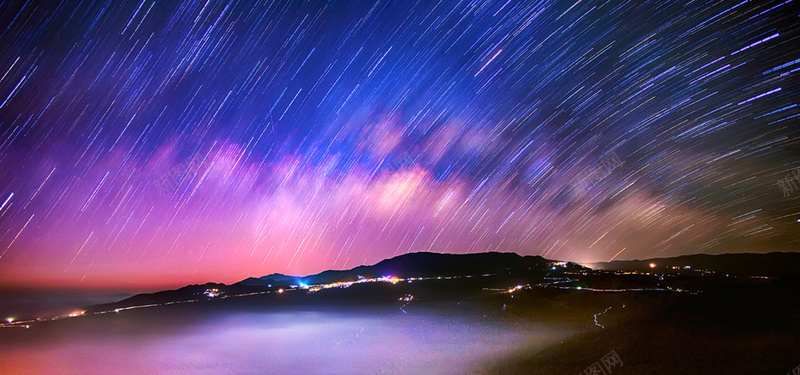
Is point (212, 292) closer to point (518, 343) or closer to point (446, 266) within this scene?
point (446, 266)

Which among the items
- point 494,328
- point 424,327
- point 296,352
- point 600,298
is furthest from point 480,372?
point 600,298

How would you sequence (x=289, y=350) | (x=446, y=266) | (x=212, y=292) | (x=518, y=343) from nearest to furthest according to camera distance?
1. (x=518, y=343)
2. (x=289, y=350)
3. (x=212, y=292)
4. (x=446, y=266)

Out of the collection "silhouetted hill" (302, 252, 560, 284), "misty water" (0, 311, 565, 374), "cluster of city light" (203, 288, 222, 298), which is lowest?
"misty water" (0, 311, 565, 374)

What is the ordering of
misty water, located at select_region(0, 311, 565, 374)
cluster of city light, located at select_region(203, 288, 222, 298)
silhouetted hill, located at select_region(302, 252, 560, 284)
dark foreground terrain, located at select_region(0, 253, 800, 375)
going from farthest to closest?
silhouetted hill, located at select_region(302, 252, 560, 284) < cluster of city light, located at select_region(203, 288, 222, 298) < misty water, located at select_region(0, 311, 565, 374) < dark foreground terrain, located at select_region(0, 253, 800, 375)

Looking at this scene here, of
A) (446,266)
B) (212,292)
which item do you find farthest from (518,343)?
(212,292)

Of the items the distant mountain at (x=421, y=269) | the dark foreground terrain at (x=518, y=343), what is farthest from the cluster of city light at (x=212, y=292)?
the dark foreground terrain at (x=518, y=343)

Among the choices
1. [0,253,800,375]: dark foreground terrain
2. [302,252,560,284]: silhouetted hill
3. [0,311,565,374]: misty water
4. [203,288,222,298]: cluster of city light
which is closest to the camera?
[0,253,800,375]: dark foreground terrain

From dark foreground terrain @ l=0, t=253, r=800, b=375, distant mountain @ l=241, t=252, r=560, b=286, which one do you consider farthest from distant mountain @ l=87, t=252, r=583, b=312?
dark foreground terrain @ l=0, t=253, r=800, b=375

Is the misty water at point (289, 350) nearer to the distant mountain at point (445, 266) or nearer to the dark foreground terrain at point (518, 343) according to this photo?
the dark foreground terrain at point (518, 343)

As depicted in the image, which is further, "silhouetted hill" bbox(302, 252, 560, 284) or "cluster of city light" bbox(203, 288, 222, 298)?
"silhouetted hill" bbox(302, 252, 560, 284)

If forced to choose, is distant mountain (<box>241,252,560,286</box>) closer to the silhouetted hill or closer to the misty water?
the silhouetted hill
